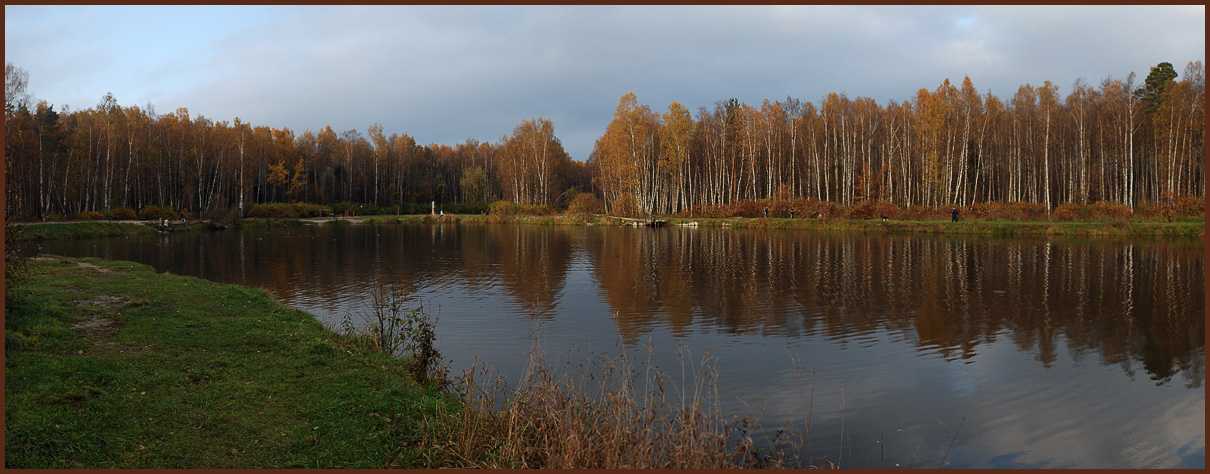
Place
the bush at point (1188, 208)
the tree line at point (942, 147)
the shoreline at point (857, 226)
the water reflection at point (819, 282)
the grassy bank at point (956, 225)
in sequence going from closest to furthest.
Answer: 1. the water reflection at point (819, 282)
2. the shoreline at point (857, 226)
3. the grassy bank at point (956, 225)
4. the bush at point (1188, 208)
5. the tree line at point (942, 147)

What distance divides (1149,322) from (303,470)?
17915 mm

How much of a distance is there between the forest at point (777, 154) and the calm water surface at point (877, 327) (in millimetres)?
22468

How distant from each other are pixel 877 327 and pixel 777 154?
186 ft

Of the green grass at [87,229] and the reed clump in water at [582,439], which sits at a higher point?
the green grass at [87,229]

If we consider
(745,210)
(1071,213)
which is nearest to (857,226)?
(745,210)

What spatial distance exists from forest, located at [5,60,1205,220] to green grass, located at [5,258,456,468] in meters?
33.4

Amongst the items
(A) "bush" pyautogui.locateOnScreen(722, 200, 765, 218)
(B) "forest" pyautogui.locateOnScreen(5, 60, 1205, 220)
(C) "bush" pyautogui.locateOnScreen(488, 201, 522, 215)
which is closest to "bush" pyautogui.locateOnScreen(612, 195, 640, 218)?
(B) "forest" pyautogui.locateOnScreen(5, 60, 1205, 220)

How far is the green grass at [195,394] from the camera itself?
239 inches

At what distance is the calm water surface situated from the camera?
8.48m

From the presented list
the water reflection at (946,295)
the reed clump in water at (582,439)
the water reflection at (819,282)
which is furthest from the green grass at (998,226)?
the reed clump in water at (582,439)

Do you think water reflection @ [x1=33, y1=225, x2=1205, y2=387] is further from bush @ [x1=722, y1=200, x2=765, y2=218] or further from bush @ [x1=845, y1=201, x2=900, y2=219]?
bush @ [x1=722, y1=200, x2=765, y2=218]

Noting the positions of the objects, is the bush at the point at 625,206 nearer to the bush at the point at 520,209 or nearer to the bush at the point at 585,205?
the bush at the point at 585,205

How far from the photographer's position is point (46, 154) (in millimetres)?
46000

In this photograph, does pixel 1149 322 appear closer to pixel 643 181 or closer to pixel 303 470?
pixel 303 470
